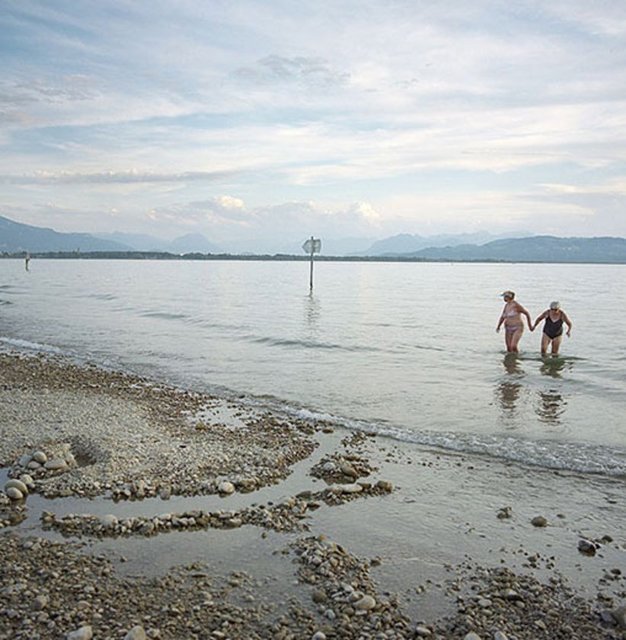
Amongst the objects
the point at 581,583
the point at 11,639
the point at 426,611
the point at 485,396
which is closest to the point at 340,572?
the point at 426,611

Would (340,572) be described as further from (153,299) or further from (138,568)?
(153,299)

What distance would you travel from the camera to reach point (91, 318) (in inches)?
1490

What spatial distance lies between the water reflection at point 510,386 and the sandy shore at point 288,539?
523 cm

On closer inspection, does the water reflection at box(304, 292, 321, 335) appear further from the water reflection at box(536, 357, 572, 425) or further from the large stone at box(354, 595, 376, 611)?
the large stone at box(354, 595, 376, 611)

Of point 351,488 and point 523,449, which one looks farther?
point 523,449

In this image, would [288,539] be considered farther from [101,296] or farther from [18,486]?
[101,296]

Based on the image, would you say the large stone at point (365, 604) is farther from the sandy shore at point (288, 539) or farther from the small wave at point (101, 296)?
the small wave at point (101, 296)

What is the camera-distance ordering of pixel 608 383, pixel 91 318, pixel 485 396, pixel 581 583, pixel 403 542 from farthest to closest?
pixel 91 318 < pixel 608 383 < pixel 485 396 < pixel 403 542 < pixel 581 583

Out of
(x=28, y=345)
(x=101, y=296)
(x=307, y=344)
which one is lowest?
(x=28, y=345)

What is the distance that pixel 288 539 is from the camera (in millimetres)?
7398

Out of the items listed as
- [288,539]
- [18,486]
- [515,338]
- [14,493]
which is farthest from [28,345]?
[288,539]

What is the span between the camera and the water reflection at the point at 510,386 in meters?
15.9

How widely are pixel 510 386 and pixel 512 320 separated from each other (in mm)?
5492

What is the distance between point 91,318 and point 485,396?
1098 inches
